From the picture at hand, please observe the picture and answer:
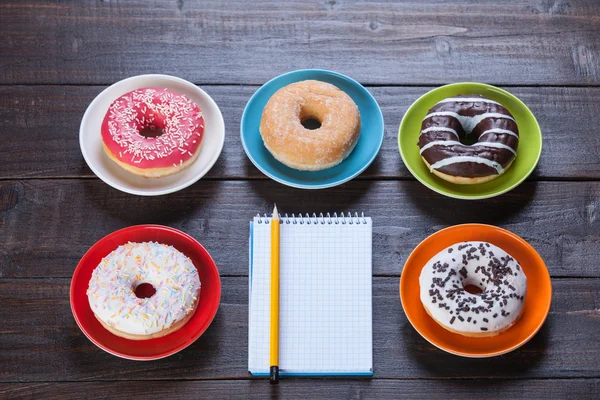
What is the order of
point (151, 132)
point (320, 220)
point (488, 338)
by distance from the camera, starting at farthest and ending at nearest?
1. point (151, 132)
2. point (320, 220)
3. point (488, 338)

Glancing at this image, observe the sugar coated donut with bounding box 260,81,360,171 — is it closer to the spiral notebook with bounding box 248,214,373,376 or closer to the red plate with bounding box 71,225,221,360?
the spiral notebook with bounding box 248,214,373,376

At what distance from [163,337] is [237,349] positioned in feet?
0.58

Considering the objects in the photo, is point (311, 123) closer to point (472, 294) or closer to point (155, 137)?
point (155, 137)

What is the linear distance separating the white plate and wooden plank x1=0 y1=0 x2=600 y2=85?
0.09 metres

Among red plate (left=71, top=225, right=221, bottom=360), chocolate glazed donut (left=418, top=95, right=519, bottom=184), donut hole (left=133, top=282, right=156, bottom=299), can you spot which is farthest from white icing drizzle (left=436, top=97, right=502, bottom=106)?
donut hole (left=133, top=282, right=156, bottom=299)

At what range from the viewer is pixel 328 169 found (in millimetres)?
1709

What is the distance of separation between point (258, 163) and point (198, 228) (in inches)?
8.9

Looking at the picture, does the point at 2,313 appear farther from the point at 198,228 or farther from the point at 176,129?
the point at 176,129

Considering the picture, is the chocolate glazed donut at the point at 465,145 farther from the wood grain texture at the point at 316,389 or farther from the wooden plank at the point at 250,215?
the wood grain texture at the point at 316,389

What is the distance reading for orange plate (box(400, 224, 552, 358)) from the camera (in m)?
1.53

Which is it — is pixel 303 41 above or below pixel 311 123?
above

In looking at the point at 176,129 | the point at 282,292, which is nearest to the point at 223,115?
the point at 176,129

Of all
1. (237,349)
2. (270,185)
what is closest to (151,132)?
(270,185)

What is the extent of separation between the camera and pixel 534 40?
1.87 meters
